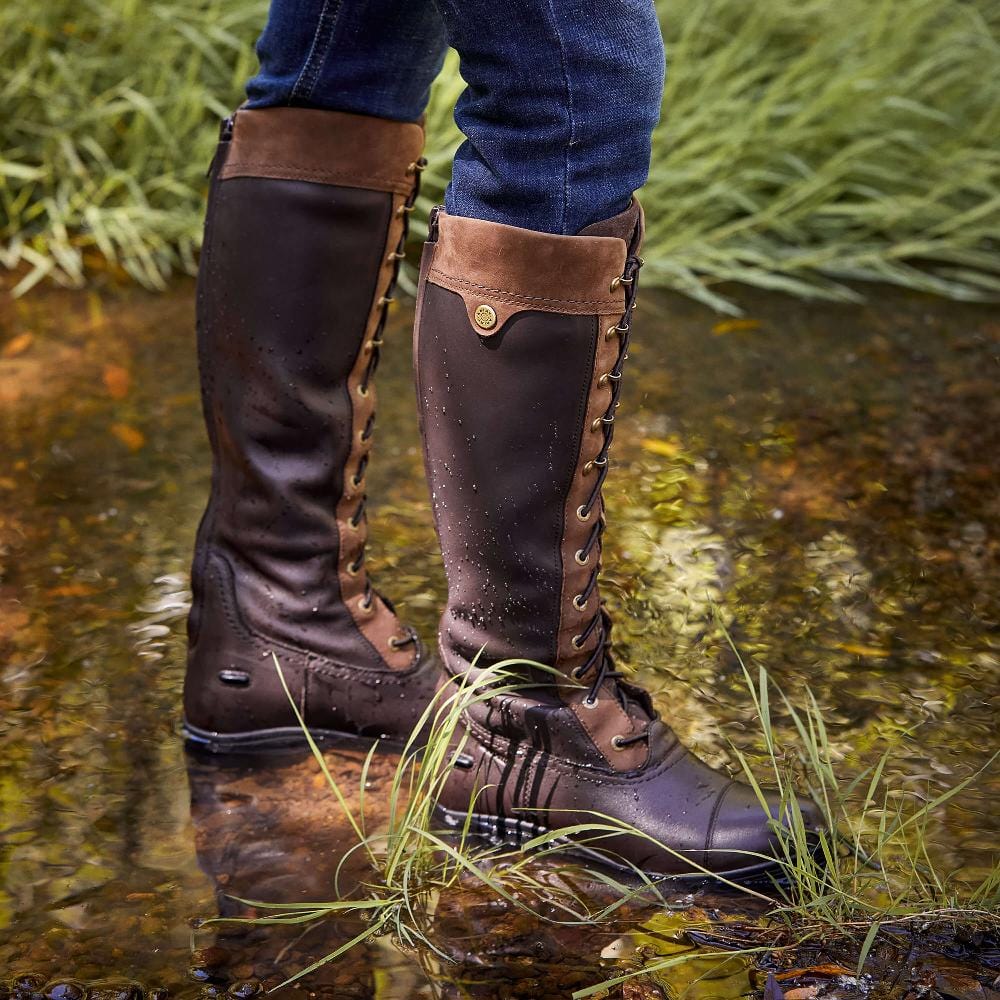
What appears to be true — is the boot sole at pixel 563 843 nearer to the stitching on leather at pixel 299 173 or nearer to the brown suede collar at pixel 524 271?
the brown suede collar at pixel 524 271

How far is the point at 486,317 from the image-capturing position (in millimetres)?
1204

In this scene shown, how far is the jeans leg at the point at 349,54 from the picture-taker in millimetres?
1306

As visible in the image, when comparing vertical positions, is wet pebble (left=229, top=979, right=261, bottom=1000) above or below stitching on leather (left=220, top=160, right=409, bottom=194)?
below

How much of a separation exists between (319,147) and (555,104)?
345mm

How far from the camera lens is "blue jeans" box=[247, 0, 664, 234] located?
1.09 metres

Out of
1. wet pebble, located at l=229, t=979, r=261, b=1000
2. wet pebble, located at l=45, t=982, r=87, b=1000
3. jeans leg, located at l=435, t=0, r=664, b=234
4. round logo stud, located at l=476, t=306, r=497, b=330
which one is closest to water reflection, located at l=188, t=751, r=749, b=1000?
wet pebble, located at l=229, t=979, r=261, b=1000

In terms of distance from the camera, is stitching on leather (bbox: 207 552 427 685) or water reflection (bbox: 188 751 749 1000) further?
stitching on leather (bbox: 207 552 427 685)

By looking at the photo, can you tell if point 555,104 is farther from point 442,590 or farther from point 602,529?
point 442,590

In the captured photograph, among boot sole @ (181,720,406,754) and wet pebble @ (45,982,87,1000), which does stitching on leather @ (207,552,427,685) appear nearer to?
boot sole @ (181,720,406,754)

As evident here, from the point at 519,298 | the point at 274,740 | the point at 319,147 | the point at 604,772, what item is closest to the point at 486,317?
the point at 519,298

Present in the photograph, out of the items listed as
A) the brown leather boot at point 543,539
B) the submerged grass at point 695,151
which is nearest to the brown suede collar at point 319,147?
the brown leather boot at point 543,539

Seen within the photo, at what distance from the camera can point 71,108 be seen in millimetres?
3234

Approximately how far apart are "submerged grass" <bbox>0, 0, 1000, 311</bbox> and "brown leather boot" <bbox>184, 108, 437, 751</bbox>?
169cm

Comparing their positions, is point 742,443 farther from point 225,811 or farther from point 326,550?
point 225,811
